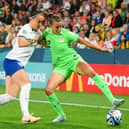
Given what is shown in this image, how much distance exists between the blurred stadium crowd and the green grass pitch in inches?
96.4

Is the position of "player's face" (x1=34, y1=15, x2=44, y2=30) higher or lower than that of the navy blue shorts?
higher

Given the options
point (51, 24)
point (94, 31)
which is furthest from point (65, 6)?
point (51, 24)

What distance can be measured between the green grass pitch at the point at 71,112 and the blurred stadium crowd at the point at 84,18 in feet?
8.04

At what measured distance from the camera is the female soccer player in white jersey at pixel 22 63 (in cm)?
1084

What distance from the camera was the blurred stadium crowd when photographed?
19609 millimetres

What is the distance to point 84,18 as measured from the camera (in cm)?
2208

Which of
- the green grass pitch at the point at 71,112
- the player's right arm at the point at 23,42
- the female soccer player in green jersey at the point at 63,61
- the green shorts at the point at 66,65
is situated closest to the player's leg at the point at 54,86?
the female soccer player in green jersey at the point at 63,61

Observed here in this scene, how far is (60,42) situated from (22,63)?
87cm

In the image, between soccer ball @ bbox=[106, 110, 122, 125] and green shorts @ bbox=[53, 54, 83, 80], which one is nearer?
soccer ball @ bbox=[106, 110, 122, 125]

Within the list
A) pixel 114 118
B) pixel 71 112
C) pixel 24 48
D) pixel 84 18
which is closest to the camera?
pixel 114 118

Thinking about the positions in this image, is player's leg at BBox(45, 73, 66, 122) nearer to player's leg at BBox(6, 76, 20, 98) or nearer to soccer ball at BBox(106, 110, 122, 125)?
player's leg at BBox(6, 76, 20, 98)

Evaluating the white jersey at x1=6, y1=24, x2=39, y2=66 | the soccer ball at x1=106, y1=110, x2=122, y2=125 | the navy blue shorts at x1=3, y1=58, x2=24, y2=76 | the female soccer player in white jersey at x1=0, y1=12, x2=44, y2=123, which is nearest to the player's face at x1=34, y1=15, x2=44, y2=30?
the female soccer player in white jersey at x1=0, y1=12, x2=44, y2=123

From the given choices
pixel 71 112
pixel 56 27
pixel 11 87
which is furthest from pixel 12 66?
pixel 71 112

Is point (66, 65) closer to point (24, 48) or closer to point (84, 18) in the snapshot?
point (24, 48)
